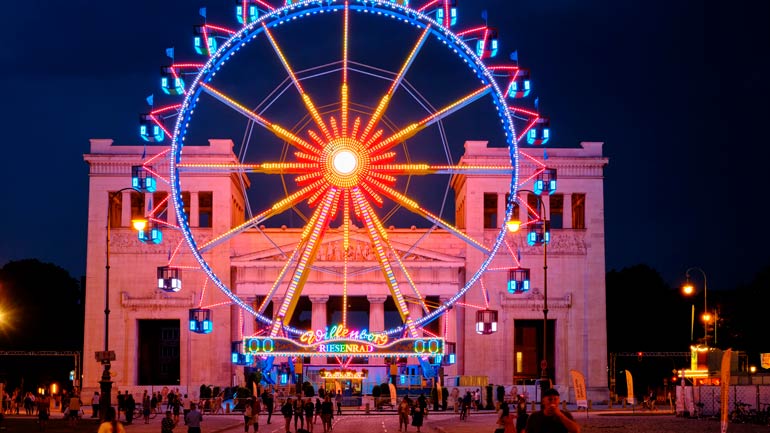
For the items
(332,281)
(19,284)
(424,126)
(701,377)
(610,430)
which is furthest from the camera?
(19,284)

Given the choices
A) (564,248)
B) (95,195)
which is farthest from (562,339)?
(95,195)

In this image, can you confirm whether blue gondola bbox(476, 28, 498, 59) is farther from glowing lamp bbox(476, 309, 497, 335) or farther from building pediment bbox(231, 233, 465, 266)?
building pediment bbox(231, 233, 465, 266)

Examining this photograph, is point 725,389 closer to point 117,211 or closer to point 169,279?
point 169,279

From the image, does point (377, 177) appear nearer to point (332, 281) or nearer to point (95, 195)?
point (332, 281)

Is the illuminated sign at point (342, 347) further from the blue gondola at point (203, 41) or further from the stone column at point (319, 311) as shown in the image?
the stone column at point (319, 311)

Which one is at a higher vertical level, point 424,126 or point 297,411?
point 424,126

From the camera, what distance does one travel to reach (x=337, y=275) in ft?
323

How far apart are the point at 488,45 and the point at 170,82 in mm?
16120

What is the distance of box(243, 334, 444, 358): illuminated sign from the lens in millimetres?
70312

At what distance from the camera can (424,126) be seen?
60531 millimetres

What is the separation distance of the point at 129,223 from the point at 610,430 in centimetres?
5994

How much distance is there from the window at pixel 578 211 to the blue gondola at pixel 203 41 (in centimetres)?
4815

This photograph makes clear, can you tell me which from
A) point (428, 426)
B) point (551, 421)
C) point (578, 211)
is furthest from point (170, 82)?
point (578, 211)

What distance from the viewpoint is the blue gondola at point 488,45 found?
6244 cm
